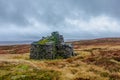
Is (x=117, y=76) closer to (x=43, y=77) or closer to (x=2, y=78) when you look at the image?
(x=43, y=77)

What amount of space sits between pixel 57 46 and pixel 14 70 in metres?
20.1

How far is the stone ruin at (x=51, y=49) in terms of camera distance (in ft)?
154

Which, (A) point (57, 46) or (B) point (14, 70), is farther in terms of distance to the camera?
(A) point (57, 46)

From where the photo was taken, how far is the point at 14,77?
26.4 m

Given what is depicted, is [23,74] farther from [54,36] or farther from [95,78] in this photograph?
[54,36]

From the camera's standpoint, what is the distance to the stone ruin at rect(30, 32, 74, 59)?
4694 cm

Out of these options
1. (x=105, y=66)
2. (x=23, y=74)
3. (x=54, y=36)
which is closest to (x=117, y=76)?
(x=105, y=66)

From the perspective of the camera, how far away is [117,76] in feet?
93.1

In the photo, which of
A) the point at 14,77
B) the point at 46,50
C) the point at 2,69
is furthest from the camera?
the point at 46,50

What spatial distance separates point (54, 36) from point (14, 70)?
926 inches

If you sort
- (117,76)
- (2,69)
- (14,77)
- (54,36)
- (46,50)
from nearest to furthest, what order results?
(14,77)
(117,76)
(2,69)
(46,50)
(54,36)

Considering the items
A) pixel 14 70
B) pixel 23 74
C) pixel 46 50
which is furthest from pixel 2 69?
pixel 46 50

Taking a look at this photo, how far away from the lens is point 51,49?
47219mm

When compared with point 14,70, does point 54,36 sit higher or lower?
higher
